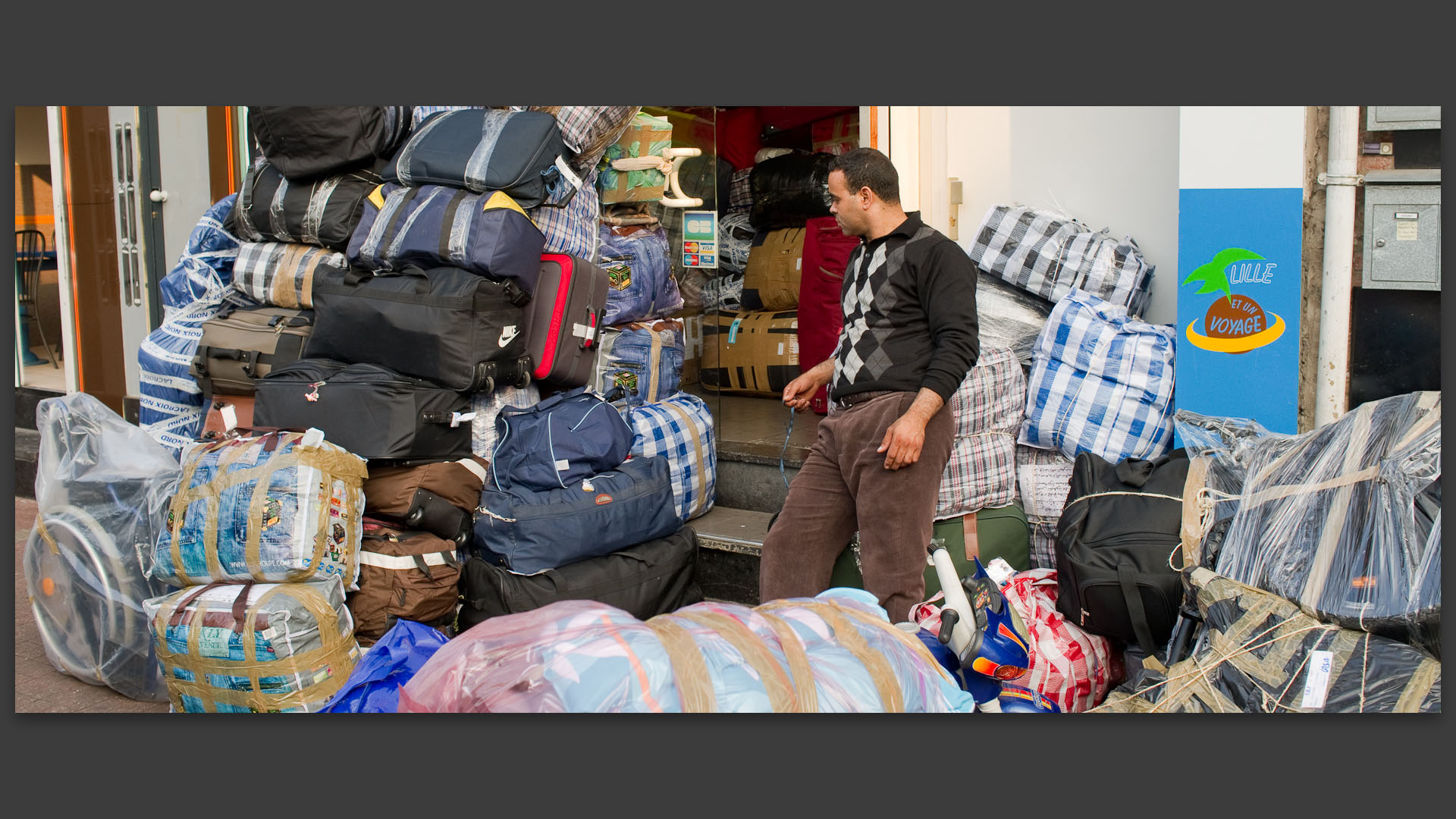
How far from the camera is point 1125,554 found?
3799 mm

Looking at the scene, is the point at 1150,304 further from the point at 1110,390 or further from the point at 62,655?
the point at 62,655

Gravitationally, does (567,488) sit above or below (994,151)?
below

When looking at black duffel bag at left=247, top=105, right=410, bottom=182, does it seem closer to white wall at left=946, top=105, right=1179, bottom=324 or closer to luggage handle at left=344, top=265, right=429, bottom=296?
luggage handle at left=344, top=265, right=429, bottom=296

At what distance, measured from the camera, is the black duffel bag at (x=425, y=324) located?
4.61 meters

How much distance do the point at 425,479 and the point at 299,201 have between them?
1.55m

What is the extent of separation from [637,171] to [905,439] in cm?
263

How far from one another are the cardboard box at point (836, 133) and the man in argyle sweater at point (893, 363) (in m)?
3.34

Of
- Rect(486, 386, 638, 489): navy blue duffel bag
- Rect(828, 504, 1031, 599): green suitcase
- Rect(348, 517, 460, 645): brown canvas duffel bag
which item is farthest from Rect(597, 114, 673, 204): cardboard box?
Rect(828, 504, 1031, 599): green suitcase

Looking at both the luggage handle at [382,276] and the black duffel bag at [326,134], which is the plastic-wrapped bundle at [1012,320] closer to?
the luggage handle at [382,276]

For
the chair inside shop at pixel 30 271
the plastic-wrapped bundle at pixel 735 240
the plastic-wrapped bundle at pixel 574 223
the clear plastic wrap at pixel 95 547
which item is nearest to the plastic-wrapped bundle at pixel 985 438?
the plastic-wrapped bundle at pixel 574 223

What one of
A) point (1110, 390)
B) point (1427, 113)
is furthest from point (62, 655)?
point (1427, 113)

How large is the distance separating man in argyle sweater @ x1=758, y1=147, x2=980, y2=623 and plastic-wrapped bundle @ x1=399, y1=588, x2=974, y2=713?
0.81 meters

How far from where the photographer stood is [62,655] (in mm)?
4363

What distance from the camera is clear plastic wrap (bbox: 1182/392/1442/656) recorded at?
3.16 metres
